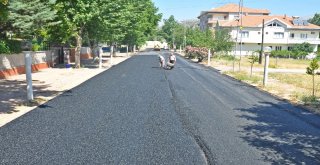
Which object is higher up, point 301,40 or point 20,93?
point 301,40

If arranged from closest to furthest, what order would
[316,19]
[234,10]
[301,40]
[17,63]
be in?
[17,63] → [301,40] → [234,10] → [316,19]

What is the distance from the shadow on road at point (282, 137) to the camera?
26.4 ft

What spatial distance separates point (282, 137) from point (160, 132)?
Result: 11.2ft

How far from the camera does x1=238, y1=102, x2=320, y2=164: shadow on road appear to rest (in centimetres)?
804

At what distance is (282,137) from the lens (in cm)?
975

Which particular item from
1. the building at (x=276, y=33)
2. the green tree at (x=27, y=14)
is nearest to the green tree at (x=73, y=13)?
the green tree at (x=27, y=14)

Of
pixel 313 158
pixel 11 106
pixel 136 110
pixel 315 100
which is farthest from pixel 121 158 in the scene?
pixel 315 100

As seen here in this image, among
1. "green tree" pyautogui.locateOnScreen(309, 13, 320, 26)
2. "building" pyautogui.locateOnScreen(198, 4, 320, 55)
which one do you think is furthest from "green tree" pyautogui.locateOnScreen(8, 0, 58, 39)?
"green tree" pyautogui.locateOnScreen(309, 13, 320, 26)

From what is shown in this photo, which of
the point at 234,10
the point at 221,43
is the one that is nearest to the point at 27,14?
the point at 221,43

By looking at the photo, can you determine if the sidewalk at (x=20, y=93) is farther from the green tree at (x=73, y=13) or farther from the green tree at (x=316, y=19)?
the green tree at (x=316, y=19)

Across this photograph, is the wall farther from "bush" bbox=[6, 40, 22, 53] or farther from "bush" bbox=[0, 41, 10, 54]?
"bush" bbox=[6, 40, 22, 53]

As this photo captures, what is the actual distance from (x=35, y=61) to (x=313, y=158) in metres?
24.3

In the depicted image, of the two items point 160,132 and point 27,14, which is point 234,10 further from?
point 160,132

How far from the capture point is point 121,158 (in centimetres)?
762
